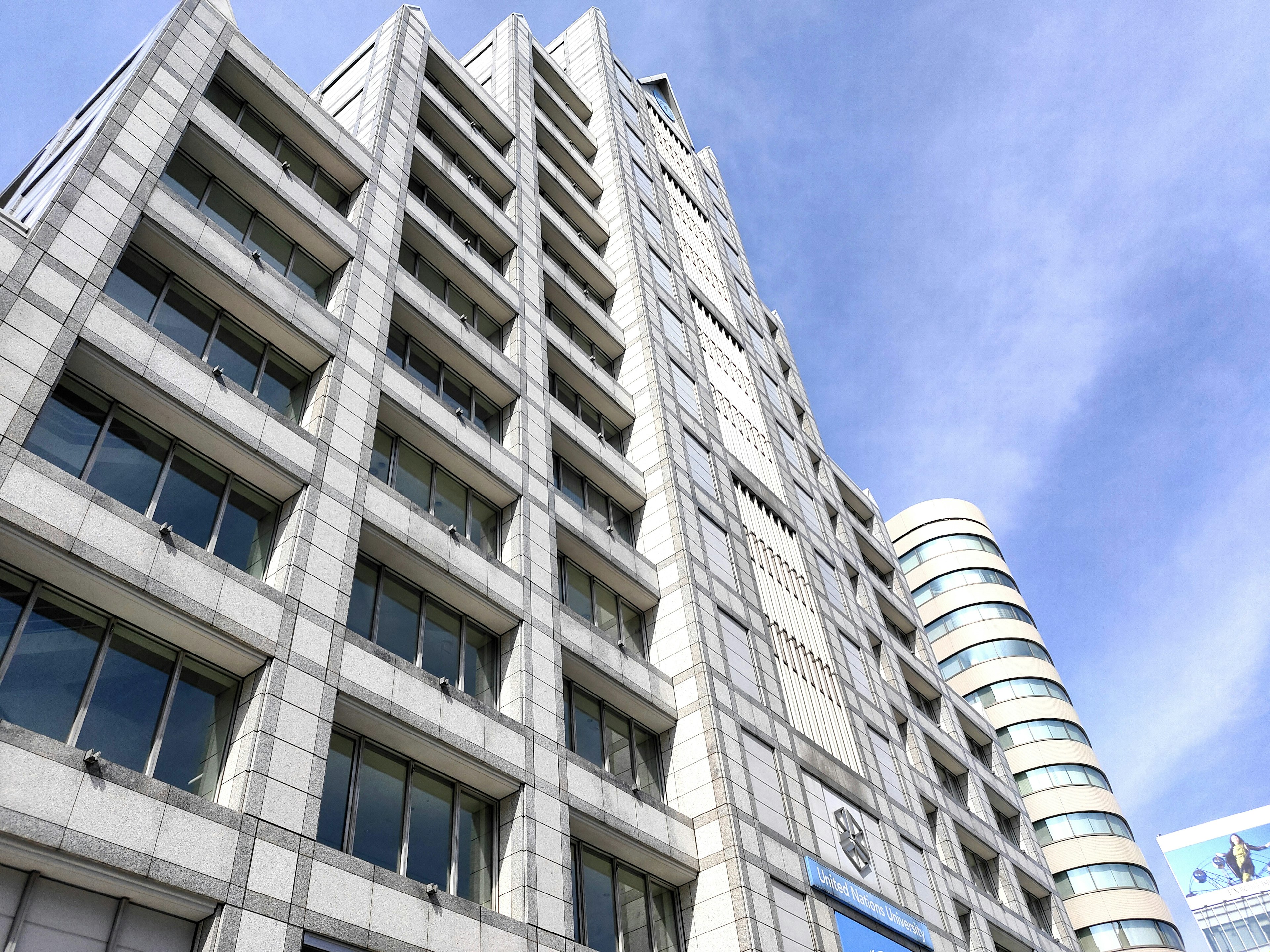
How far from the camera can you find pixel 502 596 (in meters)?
26.1

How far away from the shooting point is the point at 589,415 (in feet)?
127

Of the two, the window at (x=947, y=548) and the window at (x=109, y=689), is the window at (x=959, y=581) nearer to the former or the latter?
the window at (x=947, y=548)

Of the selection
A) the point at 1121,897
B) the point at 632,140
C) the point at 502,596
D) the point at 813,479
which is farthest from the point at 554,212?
the point at 1121,897

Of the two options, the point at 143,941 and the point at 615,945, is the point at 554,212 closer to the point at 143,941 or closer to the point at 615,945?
the point at 615,945

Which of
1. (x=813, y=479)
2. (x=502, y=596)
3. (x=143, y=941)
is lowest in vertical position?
(x=143, y=941)

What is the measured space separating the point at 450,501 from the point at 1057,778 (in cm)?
5192

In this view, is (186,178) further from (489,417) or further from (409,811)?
(409,811)

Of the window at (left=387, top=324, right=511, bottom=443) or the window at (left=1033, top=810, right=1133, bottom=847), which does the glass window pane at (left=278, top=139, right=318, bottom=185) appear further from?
the window at (left=1033, top=810, right=1133, bottom=847)

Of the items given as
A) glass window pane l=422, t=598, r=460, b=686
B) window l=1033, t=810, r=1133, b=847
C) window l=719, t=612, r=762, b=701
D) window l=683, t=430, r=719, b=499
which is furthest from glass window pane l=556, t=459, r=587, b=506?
window l=1033, t=810, r=1133, b=847

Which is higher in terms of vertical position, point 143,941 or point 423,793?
point 423,793

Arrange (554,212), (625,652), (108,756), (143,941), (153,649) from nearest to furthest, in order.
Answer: (143,941)
(108,756)
(153,649)
(625,652)
(554,212)

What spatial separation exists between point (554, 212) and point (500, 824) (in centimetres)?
2909

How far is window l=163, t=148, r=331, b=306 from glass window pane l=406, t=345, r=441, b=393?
342cm

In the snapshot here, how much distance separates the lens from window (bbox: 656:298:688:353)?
45250mm
